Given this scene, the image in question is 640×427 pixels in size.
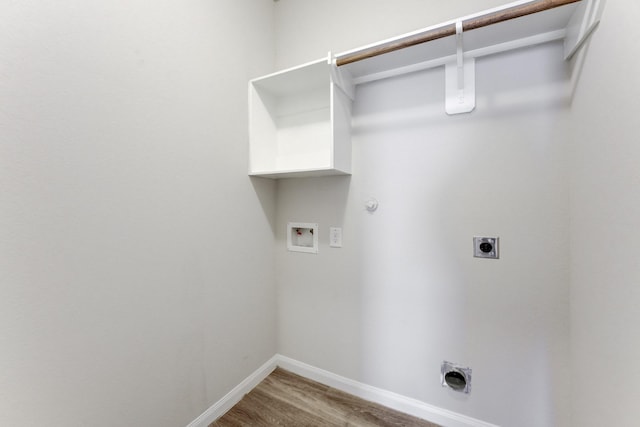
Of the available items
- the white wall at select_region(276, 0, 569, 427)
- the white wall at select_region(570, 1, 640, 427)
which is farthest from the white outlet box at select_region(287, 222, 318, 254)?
the white wall at select_region(570, 1, 640, 427)

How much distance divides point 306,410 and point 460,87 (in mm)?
2064

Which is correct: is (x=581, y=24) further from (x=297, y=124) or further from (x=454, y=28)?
(x=297, y=124)

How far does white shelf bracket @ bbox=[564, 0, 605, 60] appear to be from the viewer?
92 centimetres

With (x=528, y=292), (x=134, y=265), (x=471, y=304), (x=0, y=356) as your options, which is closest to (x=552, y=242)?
(x=528, y=292)

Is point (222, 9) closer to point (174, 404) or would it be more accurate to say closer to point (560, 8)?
point (560, 8)

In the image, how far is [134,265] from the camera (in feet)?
3.63

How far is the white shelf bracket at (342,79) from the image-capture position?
140 centimetres

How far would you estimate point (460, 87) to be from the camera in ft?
4.37

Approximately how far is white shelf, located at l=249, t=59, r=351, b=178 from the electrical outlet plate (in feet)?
2.72

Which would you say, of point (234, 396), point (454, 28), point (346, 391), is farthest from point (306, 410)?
point (454, 28)

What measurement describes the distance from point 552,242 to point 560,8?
3.25ft

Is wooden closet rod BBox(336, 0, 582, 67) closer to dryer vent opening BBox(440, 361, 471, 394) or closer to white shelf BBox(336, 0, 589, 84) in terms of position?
white shelf BBox(336, 0, 589, 84)

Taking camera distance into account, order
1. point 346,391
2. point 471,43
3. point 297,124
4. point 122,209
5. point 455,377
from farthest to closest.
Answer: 1. point 297,124
2. point 346,391
3. point 455,377
4. point 471,43
5. point 122,209

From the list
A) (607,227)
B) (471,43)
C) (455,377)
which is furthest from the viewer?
(455,377)
